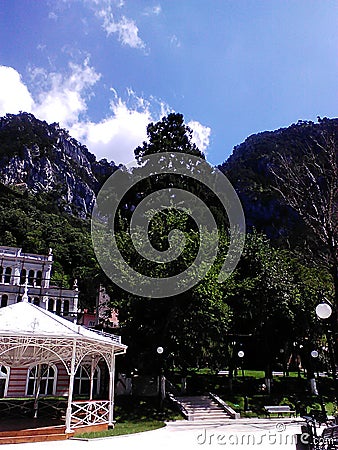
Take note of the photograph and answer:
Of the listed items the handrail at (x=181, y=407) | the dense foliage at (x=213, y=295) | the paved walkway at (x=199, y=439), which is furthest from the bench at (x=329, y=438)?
the handrail at (x=181, y=407)

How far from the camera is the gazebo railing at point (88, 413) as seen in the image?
14151 mm

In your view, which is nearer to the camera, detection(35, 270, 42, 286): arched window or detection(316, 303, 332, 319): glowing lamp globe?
detection(316, 303, 332, 319): glowing lamp globe

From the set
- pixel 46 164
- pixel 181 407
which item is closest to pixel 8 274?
pixel 181 407

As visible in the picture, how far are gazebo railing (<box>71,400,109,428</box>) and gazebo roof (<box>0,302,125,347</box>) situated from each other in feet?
7.50

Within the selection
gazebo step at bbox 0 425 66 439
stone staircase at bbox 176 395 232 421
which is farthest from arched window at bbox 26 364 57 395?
gazebo step at bbox 0 425 66 439

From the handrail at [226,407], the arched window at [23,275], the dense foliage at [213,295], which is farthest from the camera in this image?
the arched window at [23,275]

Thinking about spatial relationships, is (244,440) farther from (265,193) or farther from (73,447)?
(265,193)

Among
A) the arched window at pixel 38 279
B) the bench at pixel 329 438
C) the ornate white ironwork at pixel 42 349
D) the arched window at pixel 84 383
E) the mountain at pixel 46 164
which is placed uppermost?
the mountain at pixel 46 164

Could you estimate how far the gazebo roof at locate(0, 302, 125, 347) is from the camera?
1292 centimetres

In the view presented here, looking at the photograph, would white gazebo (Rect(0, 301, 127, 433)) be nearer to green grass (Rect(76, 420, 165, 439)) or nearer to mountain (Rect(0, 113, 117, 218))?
green grass (Rect(76, 420, 165, 439))

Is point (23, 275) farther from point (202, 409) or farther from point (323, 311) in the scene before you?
point (323, 311)

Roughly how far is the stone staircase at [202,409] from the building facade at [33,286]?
13.5 metres

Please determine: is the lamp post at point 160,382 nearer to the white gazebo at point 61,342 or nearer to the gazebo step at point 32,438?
the white gazebo at point 61,342

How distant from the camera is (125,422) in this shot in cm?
1706
